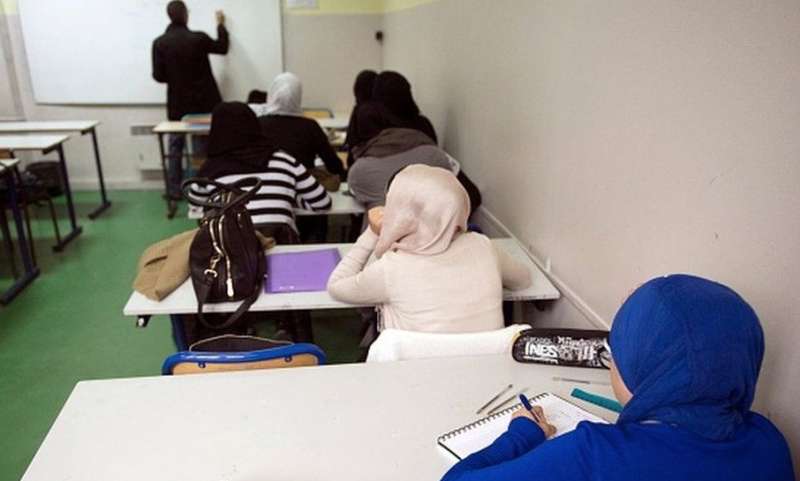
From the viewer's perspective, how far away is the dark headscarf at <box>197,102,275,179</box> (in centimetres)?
270

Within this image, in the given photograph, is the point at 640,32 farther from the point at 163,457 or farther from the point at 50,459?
the point at 50,459

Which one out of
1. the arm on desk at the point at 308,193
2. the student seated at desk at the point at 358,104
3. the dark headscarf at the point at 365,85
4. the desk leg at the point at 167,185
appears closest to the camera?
the arm on desk at the point at 308,193

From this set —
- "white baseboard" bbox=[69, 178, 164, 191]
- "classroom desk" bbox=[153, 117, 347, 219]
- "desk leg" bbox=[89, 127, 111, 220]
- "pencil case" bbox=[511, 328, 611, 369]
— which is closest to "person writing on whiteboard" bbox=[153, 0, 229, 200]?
"classroom desk" bbox=[153, 117, 347, 219]

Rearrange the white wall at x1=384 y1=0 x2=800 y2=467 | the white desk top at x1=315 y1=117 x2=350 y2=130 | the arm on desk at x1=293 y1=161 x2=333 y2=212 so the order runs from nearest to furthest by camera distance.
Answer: the white wall at x1=384 y1=0 x2=800 y2=467 < the arm on desk at x1=293 y1=161 x2=333 y2=212 < the white desk top at x1=315 y1=117 x2=350 y2=130

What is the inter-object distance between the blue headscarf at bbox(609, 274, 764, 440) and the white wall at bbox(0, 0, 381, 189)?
521 cm

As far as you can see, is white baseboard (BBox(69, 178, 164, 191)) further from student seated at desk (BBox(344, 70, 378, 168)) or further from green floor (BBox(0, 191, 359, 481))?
student seated at desk (BBox(344, 70, 378, 168))

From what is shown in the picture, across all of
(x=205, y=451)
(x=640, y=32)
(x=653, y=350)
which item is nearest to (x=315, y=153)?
(x=640, y=32)

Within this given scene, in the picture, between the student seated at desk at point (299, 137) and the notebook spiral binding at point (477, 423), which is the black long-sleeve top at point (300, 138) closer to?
the student seated at desk at point (299, 137)

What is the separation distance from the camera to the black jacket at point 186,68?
4.85 meters

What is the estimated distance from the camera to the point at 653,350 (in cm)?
85

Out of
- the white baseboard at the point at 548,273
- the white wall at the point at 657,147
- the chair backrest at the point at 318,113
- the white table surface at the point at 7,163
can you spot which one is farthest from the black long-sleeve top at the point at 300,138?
the chair backrest at the point at 318,113

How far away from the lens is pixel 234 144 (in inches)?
107

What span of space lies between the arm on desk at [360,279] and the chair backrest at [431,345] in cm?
19

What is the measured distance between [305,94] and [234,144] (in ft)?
10.4
